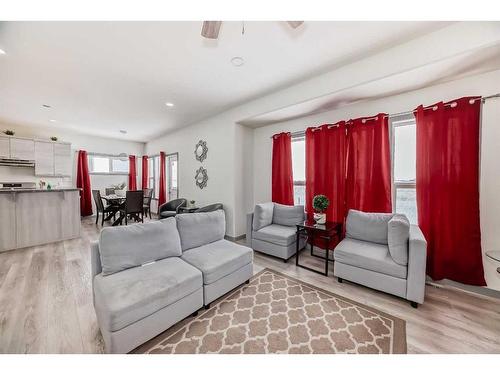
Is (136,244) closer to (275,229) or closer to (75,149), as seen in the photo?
(275,229)

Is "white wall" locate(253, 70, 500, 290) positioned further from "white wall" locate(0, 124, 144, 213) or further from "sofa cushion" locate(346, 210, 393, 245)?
"white wall" locate(0, 124, 144, 213)

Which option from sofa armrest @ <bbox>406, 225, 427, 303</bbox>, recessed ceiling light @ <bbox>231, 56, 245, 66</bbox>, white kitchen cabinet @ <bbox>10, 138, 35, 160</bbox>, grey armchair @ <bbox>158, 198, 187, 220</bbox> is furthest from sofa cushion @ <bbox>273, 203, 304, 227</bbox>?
white kitchen cabinet @ <bbox>10, 138, 35, 160</bbox>

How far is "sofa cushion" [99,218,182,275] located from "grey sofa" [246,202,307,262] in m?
1.42

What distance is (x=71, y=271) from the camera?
2605mm

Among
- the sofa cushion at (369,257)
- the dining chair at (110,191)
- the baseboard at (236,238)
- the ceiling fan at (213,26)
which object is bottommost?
the baseboard at (236,238)

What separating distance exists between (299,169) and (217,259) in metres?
2.45

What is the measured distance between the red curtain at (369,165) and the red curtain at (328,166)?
0.11 m

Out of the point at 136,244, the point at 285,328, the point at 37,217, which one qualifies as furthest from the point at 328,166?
the point at 37,217

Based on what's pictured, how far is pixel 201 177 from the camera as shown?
181 inches

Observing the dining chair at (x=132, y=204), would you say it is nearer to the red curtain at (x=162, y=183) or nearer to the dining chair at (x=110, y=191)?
the red curtain at (x=162, y=183)

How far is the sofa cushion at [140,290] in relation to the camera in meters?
1.30

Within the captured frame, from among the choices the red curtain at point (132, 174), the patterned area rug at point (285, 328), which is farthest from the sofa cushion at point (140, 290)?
the red curtain at point (132, 174)

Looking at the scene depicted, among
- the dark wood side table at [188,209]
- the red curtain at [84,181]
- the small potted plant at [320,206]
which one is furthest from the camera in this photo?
the red curtain at [84,181]
